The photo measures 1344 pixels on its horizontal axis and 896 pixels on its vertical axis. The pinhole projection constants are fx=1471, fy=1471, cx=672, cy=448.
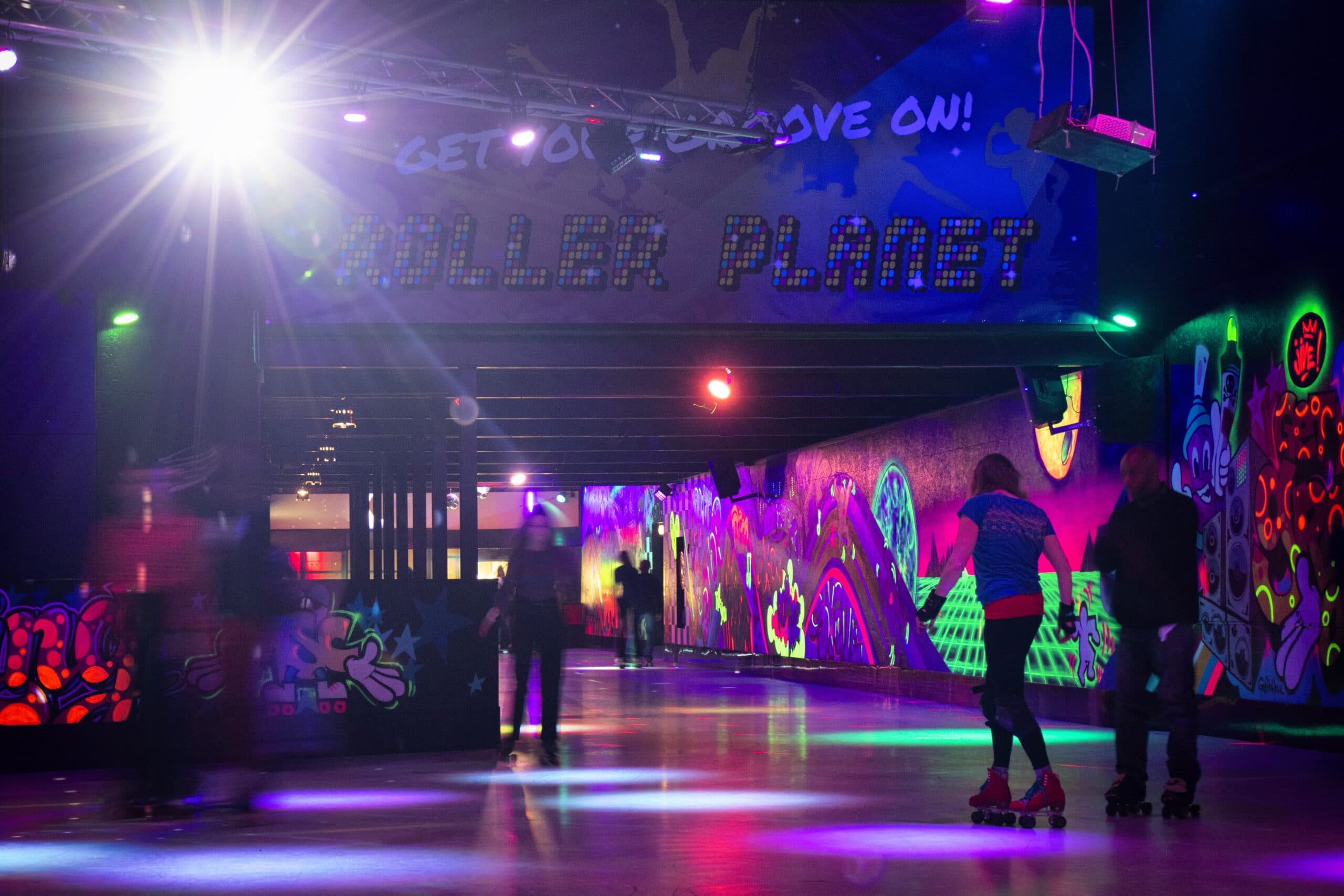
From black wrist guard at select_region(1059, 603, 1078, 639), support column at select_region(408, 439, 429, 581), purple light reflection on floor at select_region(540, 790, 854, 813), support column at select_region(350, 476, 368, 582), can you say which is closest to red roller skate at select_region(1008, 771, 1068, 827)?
black wrist guard at select_region(1059, 603, 1078, 639)

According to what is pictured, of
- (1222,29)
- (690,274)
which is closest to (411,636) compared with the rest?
(690,274)

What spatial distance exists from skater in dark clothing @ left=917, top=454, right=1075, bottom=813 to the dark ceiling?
7658 mm

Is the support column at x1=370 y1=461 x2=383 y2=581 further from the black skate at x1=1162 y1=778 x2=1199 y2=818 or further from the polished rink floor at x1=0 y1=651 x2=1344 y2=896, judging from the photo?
the black skate at x1=1162 y1=778 x2=1199 y2=818

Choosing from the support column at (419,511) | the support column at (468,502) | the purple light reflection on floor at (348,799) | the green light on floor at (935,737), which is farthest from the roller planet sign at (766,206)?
the support column at (419,511)

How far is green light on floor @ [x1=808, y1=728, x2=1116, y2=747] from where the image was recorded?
10766mm

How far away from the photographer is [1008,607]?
6.50 m

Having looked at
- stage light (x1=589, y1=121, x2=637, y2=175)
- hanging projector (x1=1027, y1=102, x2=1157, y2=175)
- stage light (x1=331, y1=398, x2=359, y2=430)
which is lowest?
stage light (x1=331, y1=398, x2=359, y2=430)

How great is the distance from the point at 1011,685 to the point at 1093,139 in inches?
231

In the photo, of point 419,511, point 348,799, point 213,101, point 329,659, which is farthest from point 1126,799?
point 419,511

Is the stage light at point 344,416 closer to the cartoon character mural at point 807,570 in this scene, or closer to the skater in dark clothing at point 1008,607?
the cartoon character mural at point 807,570

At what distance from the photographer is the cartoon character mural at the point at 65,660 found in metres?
9.84

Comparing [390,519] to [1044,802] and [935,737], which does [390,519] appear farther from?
[1044,802]

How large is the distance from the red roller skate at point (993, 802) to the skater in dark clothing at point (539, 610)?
416cm

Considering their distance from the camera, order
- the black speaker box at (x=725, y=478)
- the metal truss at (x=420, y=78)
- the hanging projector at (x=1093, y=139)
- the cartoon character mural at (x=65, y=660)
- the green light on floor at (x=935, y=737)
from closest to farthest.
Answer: the cartoon character mural at (x=65, y=660) < the green light on floor at (x=935, y=737) < the hanging projector at (x=1093, y=139) < the metal truss at (x=420, y=78) < the black speaker box at (x=725, y=478)
